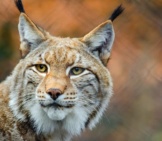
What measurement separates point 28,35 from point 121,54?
5.02ft

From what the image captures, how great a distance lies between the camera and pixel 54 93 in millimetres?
5027

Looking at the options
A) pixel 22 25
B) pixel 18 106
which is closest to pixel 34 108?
pixel 18 106

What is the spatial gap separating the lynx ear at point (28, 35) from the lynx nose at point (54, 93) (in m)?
0.43

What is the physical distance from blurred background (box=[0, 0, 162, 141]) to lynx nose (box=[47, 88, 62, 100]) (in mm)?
1341

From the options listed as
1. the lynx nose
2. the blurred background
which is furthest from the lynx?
the blurred background

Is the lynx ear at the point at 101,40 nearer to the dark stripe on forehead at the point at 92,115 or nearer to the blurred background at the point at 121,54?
the dark stripe on forehead at the point at 92,115

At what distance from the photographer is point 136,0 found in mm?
5863

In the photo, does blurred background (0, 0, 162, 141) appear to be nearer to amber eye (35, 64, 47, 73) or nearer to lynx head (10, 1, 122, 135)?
lynx head (10, 1, 122, 135)

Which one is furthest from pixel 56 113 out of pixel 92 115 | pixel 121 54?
pixel 121 54

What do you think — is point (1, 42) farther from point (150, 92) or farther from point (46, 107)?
point (46, 107)

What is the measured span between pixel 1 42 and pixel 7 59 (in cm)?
17

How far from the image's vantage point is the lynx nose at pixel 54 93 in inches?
198

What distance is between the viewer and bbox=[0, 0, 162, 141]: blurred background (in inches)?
259

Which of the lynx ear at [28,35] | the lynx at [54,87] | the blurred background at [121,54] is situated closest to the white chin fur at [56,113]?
the lynx at [54,87]
